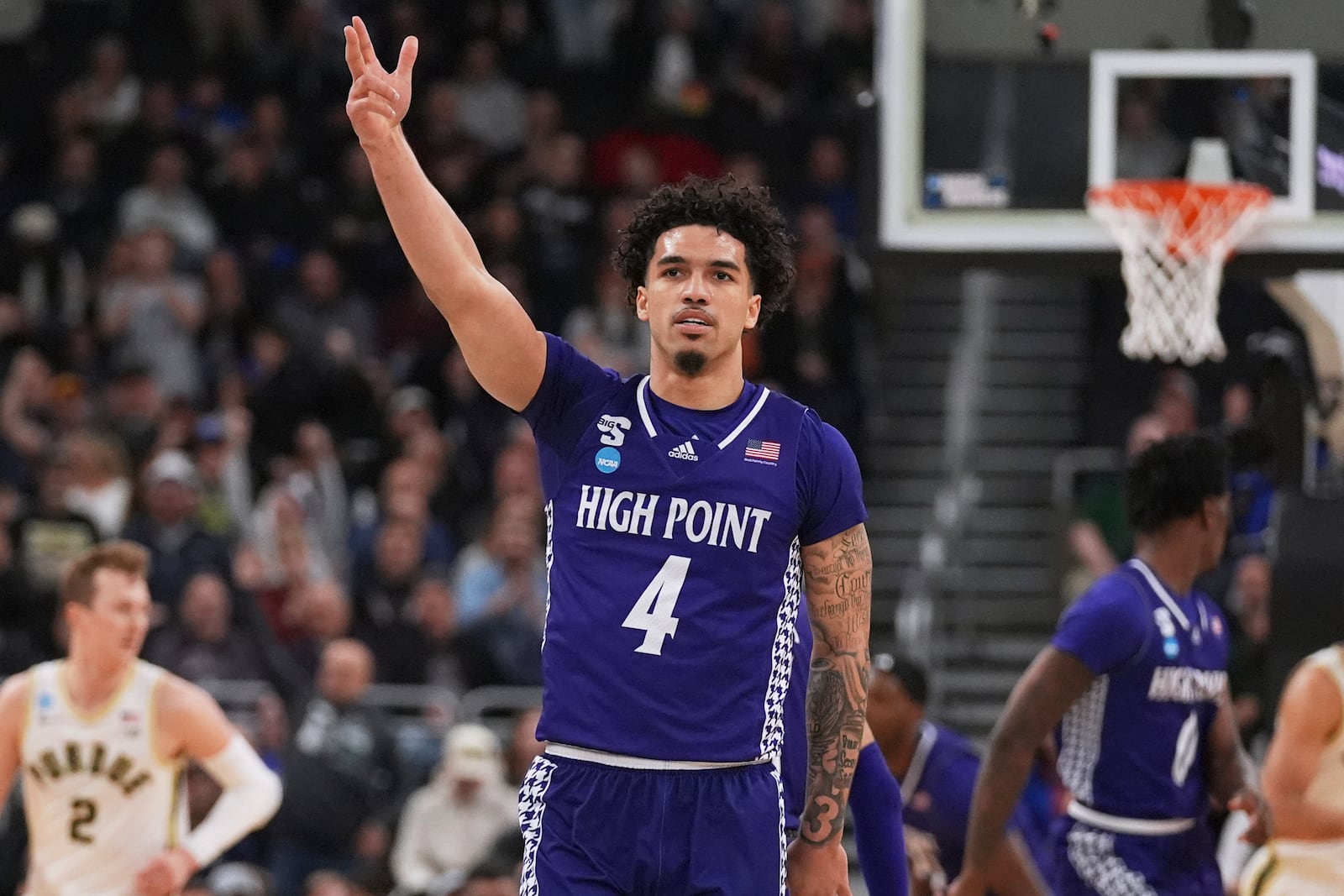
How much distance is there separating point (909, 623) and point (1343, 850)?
663 centimetres

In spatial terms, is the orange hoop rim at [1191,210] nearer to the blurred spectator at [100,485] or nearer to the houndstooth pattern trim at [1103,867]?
the houndstooth pattern trim at [1103,867]

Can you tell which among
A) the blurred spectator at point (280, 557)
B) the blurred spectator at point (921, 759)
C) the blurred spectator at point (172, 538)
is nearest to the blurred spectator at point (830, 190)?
the blurred spectator at point (280, 557)

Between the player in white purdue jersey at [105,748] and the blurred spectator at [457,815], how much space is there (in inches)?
122

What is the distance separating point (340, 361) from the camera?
14367mm

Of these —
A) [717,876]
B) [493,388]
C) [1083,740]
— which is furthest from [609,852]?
[1083,740]

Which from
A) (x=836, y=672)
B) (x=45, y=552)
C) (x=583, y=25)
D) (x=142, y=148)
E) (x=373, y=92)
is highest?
(x=583, y=25)

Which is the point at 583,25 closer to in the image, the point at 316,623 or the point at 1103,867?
the point at 316,623

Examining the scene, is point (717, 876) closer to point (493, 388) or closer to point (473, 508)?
point (493, 388)

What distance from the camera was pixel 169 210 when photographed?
620 inches

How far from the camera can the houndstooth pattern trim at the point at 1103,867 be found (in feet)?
21.6

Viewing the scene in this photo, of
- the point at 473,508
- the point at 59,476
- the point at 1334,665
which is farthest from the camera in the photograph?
the point at 473,508

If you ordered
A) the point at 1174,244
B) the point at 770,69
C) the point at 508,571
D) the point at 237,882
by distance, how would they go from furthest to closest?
the point at 770,69
the point at 508,571
the point at 237,882
the point at 1174,244

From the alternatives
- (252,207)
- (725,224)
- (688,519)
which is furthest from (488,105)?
(688,519)

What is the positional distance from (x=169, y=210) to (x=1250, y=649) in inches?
351
